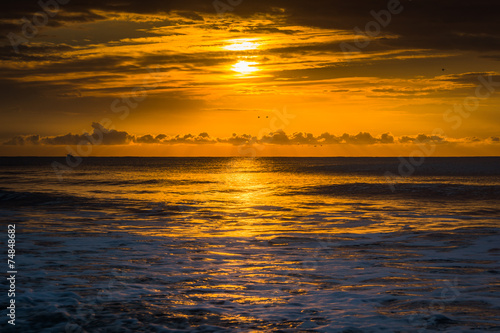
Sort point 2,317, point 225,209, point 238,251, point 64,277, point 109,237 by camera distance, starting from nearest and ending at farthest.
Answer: point 2,317, point 64,277, point 238,251, point 109,237, point 225,209

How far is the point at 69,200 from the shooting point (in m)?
37.1

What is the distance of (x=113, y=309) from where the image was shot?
10.3 m

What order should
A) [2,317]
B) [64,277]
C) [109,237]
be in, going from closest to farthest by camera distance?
[2,317], [64,277], [109,237]

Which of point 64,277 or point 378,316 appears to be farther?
point 64,277

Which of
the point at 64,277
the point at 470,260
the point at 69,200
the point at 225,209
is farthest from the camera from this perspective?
the point at 69,200

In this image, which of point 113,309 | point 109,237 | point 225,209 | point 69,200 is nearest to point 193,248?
point 109,237

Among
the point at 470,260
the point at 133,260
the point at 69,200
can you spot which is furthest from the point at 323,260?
the point at 69,200

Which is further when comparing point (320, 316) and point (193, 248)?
point (193, 248)

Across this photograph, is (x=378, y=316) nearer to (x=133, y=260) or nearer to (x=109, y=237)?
(x=133, y=260)

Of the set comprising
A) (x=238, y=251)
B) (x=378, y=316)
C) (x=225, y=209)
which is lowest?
(x=378, y=316)

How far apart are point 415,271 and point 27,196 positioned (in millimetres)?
33909

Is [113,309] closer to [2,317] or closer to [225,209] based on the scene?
[2,317]

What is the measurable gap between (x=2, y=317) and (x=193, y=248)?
8.26 m

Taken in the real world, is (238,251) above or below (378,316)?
above
